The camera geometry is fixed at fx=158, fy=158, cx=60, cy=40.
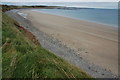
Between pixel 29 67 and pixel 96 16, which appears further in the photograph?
pixel 96 16

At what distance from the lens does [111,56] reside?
423 inches

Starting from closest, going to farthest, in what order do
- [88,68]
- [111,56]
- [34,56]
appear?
[34,56]
[88,68]
[111,56]

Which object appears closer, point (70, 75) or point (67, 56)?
point (70, 75)

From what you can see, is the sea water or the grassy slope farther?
the sea water

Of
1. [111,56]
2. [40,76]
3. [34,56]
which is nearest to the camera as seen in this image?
[40,76]

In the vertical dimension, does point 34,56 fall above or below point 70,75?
above

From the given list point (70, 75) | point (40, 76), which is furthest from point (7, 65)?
point (70, 75)

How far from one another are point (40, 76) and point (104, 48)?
28.8 feet

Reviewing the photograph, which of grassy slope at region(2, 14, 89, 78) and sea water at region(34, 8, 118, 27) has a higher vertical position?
sea water at region(34, 8, 118, 27)

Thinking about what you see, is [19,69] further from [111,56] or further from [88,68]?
[111,56]

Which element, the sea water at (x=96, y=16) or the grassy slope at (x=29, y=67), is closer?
Result: the grassy slope at (x=29, y=67)

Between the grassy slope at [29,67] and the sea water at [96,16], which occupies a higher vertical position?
the sea water at [96,16]

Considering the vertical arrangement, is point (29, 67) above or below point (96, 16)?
below

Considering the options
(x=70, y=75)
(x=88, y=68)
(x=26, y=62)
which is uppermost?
(x=26, y=62)
